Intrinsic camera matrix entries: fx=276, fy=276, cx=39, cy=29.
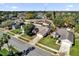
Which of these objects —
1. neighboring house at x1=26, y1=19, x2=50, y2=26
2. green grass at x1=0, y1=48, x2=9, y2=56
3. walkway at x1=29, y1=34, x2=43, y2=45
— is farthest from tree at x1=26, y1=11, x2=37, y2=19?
green grass at x1=0, y1=48, x2=9, y2=56

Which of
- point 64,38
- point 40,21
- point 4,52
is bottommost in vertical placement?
point 4,52

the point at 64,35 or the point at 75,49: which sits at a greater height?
the point at 64,35

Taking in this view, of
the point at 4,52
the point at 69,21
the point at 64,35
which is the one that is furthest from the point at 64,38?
the point at 4,52

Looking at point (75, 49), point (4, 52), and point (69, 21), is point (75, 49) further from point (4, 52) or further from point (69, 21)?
point (4, 52)

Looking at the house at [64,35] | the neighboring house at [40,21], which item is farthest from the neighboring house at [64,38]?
the neighboring house at [40,21]

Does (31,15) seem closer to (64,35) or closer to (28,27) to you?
(28,27)

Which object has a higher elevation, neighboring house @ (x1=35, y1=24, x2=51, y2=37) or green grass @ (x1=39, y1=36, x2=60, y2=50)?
neighboring house @ (x1=35, y1=24, x2=51, y2=37)

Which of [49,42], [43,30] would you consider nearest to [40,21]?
[43,30]

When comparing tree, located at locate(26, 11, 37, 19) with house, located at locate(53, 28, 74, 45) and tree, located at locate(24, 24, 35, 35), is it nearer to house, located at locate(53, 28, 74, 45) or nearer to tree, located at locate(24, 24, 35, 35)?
tree, located at locate(24, 24, 35, 35)

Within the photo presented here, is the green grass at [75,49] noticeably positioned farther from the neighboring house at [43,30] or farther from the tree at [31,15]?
the tree at [31,15]
